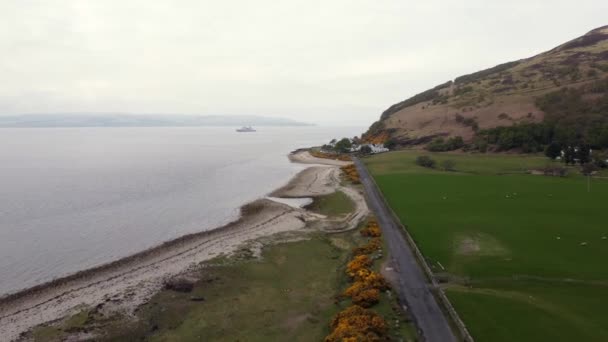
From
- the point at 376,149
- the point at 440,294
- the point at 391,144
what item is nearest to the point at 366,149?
the point at 376,149

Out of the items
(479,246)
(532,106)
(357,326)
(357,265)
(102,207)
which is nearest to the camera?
(357,326)

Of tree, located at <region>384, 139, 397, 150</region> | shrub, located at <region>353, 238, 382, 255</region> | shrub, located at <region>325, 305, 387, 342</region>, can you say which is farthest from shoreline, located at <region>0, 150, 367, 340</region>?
tree, located at <region>384, 139, 397, 150</region>

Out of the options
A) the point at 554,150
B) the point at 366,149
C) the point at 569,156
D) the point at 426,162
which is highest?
the point at 554,150

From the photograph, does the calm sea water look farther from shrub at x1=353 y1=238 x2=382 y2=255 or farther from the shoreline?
shrub at x1=353 y1=238 x2=382 y2=255

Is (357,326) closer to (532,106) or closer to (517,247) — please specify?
(517,247)

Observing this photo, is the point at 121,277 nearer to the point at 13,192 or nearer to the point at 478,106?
the point at 13,192

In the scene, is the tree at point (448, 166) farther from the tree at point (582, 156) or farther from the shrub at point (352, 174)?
the tree at point (582, 156)

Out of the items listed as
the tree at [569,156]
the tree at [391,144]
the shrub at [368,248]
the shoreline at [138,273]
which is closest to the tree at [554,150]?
the tree at [569,156]
